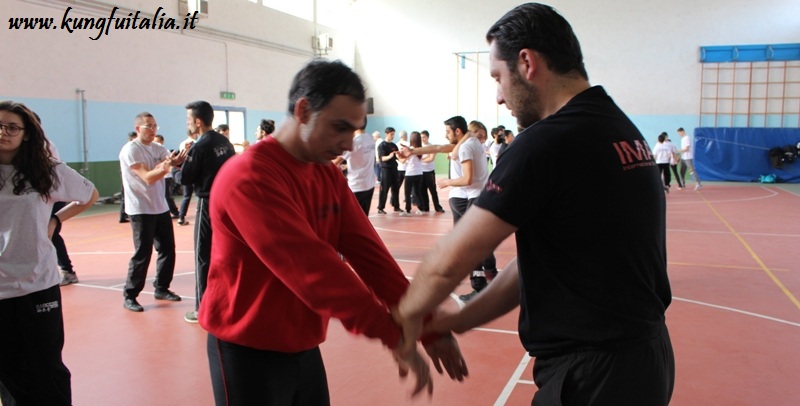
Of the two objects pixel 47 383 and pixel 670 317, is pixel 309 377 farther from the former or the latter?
pixel 670 317

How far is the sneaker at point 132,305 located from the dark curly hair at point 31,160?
3181mm

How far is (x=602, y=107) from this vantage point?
5.21 ft

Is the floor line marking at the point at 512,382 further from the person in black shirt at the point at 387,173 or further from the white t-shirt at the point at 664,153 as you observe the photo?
the white t-shirt at the point at 664,153

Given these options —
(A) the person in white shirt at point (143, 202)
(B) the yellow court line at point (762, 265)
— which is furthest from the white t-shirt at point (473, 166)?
(B) the yellow court line at point (762, 265)

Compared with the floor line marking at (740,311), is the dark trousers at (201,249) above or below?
above

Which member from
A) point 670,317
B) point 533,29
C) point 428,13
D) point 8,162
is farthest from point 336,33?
point 533,29

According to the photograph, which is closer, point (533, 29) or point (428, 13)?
point (533, 29)

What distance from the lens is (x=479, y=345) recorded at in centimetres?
492

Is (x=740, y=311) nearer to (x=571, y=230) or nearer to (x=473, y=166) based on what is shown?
(x=473, y=166)

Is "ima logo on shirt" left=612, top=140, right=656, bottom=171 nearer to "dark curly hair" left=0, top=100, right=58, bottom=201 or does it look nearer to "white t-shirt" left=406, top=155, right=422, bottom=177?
"dark curly hair" left=0, top=100, right=58, bottom=201

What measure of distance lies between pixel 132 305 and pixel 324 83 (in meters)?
4.96

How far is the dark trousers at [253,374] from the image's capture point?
195cm

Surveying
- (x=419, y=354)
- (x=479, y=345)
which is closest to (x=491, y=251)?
(x=419, y=354)

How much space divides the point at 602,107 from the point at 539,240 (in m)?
0.38
